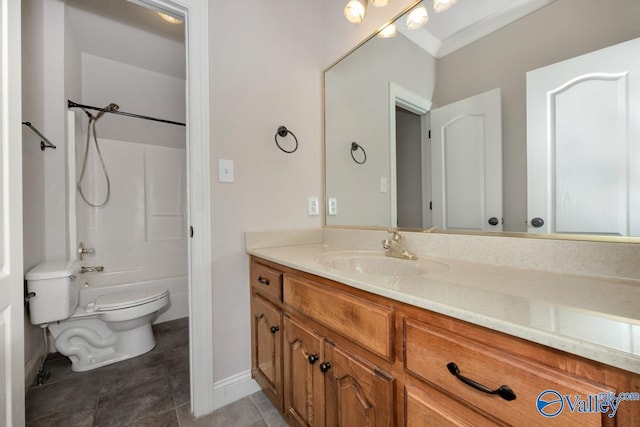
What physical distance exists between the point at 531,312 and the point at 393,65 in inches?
52.6

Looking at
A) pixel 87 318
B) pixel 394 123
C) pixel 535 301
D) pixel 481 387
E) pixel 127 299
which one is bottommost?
pixel 87 318

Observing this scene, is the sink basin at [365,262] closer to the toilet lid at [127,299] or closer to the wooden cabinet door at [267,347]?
the wooden cabinet door at [267,347]

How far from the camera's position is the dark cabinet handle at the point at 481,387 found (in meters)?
0.45

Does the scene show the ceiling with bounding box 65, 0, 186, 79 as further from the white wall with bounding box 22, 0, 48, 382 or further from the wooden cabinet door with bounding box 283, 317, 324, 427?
the wooden cabinet door with bounding box 283, 317, 324, 427

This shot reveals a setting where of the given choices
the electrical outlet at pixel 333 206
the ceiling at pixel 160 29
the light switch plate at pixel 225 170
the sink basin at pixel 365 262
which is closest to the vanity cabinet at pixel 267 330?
the sink basin at pixel 365 262

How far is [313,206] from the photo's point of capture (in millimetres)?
1688

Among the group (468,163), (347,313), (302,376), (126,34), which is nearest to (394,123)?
(468,163)

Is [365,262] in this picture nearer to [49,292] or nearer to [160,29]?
[49,292]

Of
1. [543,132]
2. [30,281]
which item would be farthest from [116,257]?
[543,132]

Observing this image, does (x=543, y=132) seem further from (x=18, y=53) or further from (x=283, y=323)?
(x=18, y=53)

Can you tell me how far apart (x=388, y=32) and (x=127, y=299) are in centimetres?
241

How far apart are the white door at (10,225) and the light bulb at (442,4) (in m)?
1.61

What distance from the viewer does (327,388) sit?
2.85ft

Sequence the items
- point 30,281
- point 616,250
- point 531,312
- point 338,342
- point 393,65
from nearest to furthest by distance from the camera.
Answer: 1. point 531,312
2. point 616,250
3. point 338,342
4. point 393,65
5. point 30,281
